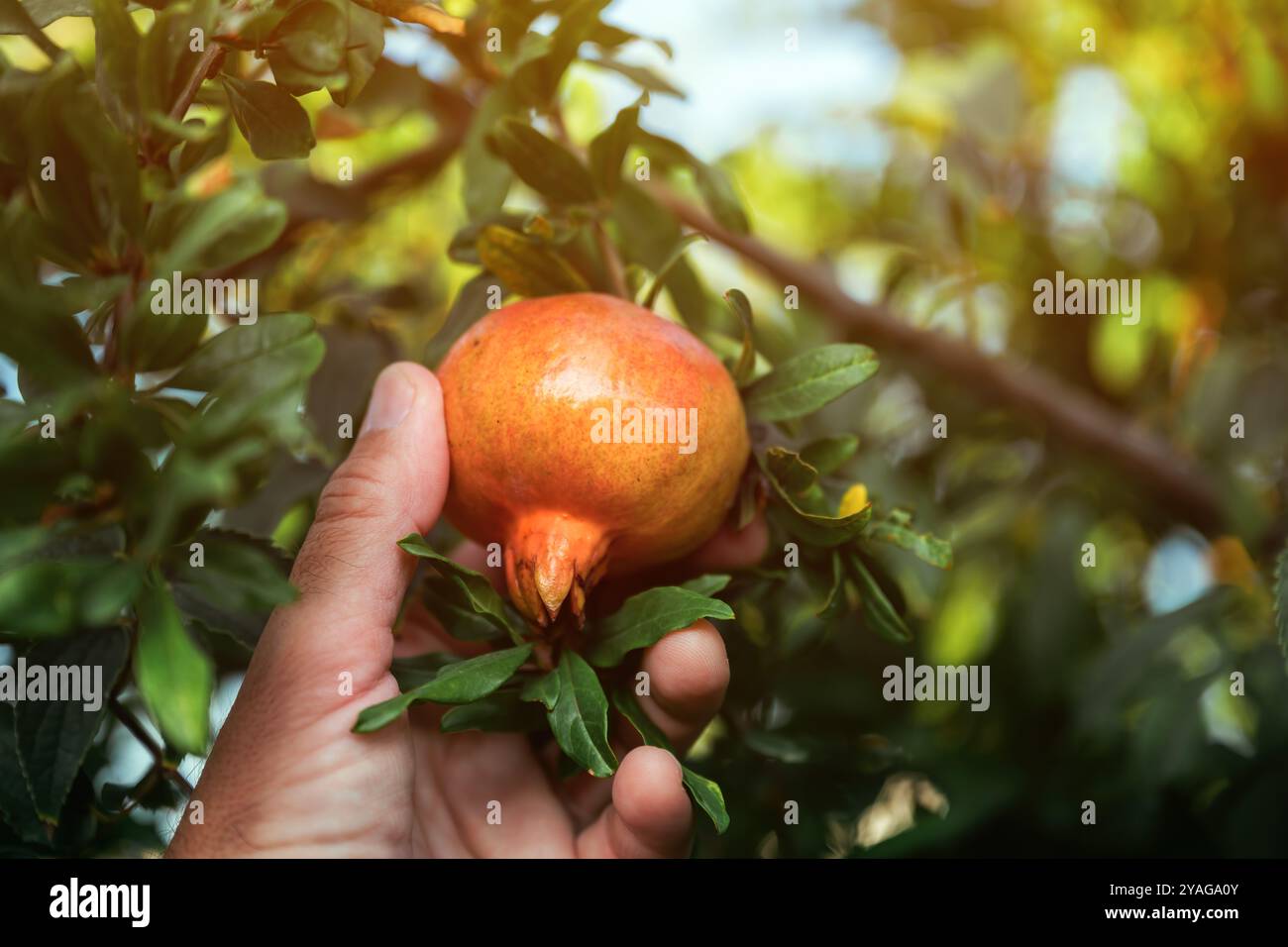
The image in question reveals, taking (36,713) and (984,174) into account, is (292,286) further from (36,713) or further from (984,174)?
(984,174)

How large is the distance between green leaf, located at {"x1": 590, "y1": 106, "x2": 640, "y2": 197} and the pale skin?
201 mm

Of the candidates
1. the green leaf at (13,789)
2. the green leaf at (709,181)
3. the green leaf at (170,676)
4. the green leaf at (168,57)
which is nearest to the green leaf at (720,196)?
the green leaf at (709,181)

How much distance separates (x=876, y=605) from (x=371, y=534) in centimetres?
37

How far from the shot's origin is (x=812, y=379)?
70 centimetres

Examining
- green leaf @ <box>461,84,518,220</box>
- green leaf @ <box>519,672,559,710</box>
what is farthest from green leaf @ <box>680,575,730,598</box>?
green leaf @ <box>461,84,518,220</box>

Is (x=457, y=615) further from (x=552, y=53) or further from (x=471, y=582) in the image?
(x=552, y=53)

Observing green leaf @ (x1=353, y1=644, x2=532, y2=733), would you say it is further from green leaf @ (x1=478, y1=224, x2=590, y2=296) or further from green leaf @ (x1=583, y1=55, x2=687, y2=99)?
green leaf @ (x1=583, y1=55, x2=687, y2=99)

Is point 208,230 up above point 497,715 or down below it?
above

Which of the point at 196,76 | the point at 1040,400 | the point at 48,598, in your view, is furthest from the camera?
the point at 1040,400

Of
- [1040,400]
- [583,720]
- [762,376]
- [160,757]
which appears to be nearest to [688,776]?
[583,720]

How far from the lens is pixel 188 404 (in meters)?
0.58

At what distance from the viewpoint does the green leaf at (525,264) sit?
2.29ft

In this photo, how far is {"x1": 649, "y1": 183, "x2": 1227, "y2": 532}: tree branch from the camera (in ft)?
3.91

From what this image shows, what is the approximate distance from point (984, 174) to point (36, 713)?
132 cm
